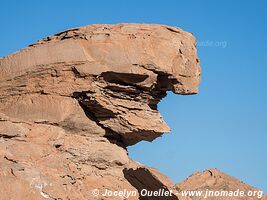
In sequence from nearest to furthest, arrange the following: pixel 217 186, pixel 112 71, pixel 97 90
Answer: pixel 112 71
pixel 97 90
pixel 217 186

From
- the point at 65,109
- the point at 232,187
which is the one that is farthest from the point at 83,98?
the point at 232,187

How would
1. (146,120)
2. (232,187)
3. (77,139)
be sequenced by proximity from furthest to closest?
1. (232,187)
2. (146,120)
3. (77,139)

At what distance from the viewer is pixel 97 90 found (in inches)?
765

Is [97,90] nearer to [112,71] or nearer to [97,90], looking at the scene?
[97,90]

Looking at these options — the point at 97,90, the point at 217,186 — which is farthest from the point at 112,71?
the point at 217,186

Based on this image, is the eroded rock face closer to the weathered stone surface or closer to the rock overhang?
the rock overhang

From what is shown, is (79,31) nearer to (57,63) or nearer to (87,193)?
(57,63)

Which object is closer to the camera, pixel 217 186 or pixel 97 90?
pixel 97 90

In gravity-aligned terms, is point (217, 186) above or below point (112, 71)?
below

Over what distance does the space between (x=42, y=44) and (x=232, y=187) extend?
15.5m

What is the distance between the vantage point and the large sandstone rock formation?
61.4 ft

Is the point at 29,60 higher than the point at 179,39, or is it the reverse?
the point at 179,39

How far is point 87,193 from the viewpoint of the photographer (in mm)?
17406

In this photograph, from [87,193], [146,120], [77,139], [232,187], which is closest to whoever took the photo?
[87,193]
